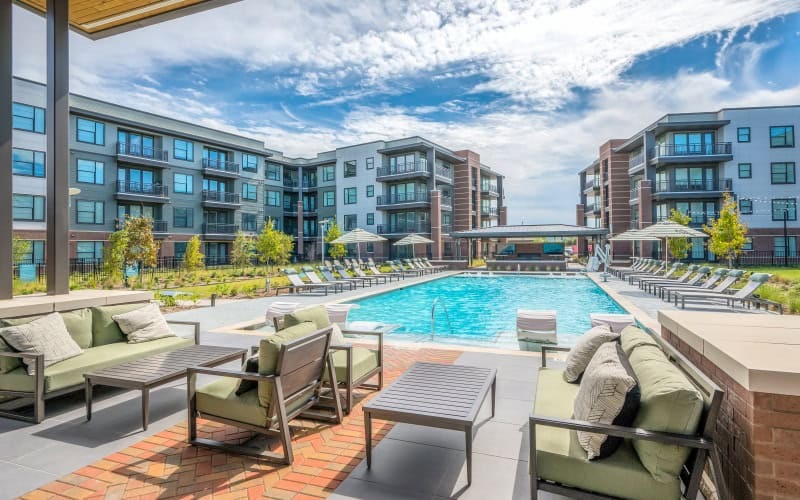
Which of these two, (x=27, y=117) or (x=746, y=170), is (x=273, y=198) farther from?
(x=746, y=170)

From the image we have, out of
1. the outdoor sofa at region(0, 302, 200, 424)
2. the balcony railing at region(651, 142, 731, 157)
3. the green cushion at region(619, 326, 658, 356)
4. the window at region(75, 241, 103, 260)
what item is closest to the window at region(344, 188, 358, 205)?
the window at region(75, 241, 103, 260)

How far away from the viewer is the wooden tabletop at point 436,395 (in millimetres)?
2934

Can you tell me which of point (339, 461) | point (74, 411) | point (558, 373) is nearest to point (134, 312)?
point (74, 411)

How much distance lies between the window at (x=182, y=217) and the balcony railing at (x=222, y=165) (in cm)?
371

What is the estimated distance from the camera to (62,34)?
5.58m

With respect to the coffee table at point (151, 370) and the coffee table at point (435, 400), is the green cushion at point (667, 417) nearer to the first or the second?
the coffee table at point (435, 400)

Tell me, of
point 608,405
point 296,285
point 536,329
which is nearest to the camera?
point 608,405

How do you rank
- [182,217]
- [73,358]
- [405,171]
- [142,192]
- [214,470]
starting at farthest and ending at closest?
[405,171], [182,217], [142,192], [73,358], [214,470]

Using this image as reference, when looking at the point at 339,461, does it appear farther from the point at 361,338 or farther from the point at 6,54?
the point at 6,54

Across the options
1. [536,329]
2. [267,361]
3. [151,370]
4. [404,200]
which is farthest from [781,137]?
[151,370]

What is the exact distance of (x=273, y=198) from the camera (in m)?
39.7

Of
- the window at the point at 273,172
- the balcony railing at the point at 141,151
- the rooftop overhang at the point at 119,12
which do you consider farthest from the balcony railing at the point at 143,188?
the rooftop overhang at the point at 119,12

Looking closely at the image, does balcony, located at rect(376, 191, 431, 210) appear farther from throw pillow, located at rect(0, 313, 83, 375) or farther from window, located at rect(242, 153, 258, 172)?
throw pillow, located at rect(0, 313, 83, 375)

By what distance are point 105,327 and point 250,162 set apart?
32538 millimetres
